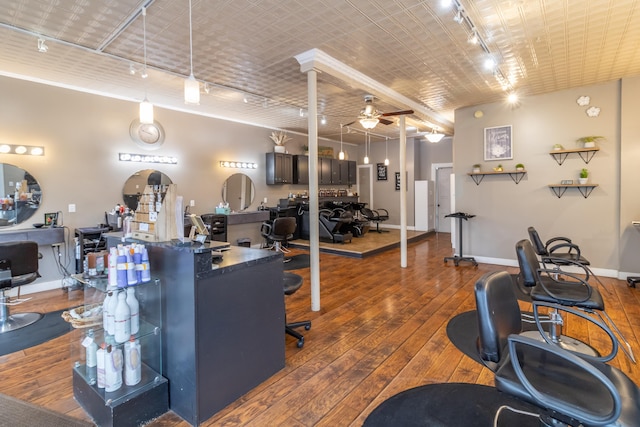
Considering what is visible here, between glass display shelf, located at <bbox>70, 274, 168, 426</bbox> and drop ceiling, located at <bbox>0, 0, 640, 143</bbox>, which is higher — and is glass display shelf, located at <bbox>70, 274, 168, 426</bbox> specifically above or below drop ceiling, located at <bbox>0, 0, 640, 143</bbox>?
below

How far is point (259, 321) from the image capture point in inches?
87.9

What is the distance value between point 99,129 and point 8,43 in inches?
67.4

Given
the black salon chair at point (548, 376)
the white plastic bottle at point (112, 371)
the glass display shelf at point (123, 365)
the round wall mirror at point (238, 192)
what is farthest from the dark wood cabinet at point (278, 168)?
the black salon chair at point (548, 376)

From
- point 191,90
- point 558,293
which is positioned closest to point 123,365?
point 191,90

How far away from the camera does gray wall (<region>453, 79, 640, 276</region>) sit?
15.4 ft

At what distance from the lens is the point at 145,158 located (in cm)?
552

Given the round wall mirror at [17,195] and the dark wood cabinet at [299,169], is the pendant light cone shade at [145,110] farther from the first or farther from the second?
the dark wood cabinet at [299,169]

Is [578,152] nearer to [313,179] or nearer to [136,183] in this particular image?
[313,179]

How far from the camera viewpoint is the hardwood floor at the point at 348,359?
204 cm

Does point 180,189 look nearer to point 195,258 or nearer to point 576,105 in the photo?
point 195,258

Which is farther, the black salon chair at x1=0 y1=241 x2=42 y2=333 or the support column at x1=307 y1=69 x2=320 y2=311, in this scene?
the support column at x1=307 y1=69 x2=320 y2=311

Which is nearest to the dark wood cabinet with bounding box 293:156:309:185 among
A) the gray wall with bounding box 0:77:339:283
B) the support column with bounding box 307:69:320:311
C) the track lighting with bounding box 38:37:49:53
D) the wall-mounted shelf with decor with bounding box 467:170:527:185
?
the gray wall with bounding box 0:77:339:283

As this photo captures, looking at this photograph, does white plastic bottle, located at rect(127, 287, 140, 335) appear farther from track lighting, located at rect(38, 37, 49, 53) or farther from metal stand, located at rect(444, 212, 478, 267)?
metal stand, located at rect(444, 212, 478, 267)

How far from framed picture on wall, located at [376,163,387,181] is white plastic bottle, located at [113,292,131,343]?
30.7ft
